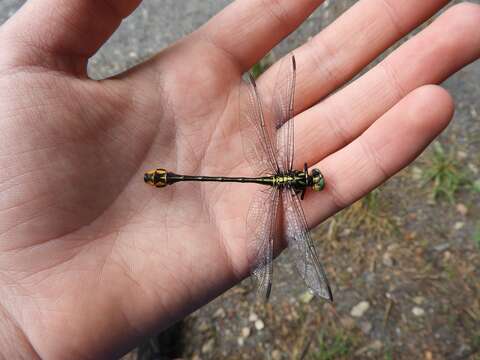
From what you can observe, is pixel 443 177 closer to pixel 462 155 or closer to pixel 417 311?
pixel 462 155

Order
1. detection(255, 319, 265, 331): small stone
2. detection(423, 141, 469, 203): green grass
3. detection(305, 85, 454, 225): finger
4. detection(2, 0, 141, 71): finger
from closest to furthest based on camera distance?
1. detection(2, 0, 141, 71): finger
2. detection(305, 85, 454, 225): finger
3. detection(255, 319, 265, 331): small stone
4. detection(423, 141, 469, 203): green grass

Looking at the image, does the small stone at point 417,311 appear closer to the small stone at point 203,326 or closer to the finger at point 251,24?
the small stone at point 203,326

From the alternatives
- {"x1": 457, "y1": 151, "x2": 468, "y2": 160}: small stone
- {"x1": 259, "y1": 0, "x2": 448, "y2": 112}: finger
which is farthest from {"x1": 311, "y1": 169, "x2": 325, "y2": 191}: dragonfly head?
{"x1": 457, "y1": 151, "x2": 468, "y2": 160}: small stone

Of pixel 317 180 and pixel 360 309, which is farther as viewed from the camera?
pixel 360 309

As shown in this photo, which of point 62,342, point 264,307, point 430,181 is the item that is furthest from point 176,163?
point 430,181

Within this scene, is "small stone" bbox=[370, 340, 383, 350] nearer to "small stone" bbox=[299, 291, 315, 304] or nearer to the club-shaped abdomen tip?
"small stone" bbox=[299, 291, 315, 304]

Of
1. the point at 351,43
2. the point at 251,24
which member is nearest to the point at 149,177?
the point at 251,24

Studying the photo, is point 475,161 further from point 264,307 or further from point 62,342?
point 62,342
